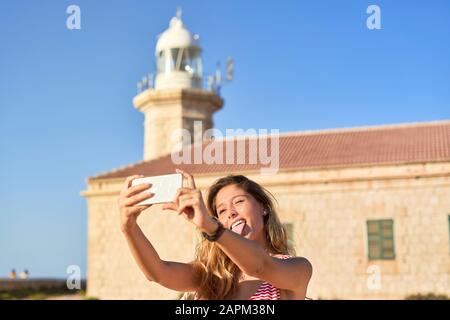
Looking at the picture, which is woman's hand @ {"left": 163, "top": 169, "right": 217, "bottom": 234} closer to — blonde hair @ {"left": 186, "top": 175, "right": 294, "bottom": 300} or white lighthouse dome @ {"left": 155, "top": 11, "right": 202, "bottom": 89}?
blonde hair @ {"left": 186, "top": 175, "right": 294, "bottom": 300}

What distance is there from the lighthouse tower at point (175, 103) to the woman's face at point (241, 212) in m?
23.1

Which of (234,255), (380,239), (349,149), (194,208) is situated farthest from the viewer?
(349,149)

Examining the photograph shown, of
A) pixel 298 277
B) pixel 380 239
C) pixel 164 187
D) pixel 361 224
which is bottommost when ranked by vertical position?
pixel 380 239

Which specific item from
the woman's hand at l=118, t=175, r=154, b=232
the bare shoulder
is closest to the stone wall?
the bare shoulder

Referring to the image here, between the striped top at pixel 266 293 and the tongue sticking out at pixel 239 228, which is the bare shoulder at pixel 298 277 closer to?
the striped top at pixel 266 293

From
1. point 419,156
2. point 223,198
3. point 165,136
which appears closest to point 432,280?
point 419,156

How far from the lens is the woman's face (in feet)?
8.14

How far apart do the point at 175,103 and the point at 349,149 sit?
8.10 m

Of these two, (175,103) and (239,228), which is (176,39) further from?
(239,228)

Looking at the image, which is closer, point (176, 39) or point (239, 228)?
point (239, 228)

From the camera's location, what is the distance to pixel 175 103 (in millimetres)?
26141

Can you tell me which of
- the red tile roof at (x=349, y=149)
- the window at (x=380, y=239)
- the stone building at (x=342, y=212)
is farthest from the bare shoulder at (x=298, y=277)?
the red tile roof at (x=349, y=149)

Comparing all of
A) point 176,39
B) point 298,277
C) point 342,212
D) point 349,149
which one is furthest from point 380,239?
point 298,277

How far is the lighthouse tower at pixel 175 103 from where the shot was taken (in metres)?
25.9
